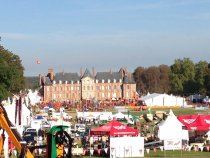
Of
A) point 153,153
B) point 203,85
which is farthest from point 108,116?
point 203,85

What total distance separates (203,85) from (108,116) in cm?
9635

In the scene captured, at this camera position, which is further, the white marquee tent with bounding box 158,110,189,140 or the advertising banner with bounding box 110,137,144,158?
the white marquee tent with bounding box 158,110,189,140

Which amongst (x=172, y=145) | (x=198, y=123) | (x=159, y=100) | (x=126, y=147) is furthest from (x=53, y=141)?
(x=159, y=100)

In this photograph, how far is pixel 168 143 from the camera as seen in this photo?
4006 cm

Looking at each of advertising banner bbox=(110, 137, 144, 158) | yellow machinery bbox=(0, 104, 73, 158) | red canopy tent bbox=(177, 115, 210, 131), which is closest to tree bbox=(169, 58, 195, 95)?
red canopy tent bbox=(177, 115, 210, 131)

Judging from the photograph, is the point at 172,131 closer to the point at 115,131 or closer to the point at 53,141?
the point at 115,131

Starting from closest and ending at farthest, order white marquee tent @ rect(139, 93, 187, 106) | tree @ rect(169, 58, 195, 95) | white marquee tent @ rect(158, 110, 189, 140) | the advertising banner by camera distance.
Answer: the advertising banner → white marquee tent @ rect(158, 110, 189, 140) → white marquee tent @ rect(139, 93, 187, 106) → tree @ rect(169, 58, 195, 95)

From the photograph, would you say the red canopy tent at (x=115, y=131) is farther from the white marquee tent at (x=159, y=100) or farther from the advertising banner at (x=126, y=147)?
the white marquee tent at (x=159, y=100)

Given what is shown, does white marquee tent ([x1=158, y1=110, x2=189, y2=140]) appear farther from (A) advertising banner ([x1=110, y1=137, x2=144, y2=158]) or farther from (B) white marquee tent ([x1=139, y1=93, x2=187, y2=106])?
(B) white marquee tent ([x1=139, y1=93, x2=187, y2=106])

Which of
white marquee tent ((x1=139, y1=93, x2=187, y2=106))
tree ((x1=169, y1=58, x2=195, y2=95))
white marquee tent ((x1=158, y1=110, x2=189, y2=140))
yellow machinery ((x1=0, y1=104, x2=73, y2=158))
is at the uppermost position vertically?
tree ((x1=169, y1=58, x2=195, y2=95))

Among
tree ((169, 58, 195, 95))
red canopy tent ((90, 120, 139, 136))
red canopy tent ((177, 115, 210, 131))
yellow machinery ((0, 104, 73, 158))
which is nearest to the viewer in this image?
yellow machinery ((0, 104, 73, 158))

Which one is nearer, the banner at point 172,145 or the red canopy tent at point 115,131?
the red canopy tent at point 115,131

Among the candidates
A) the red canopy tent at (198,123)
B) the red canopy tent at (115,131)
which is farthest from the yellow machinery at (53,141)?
the red canopy tent at (198,123)

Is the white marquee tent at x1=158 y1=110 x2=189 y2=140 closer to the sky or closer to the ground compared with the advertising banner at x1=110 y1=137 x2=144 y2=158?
closer to the sky
